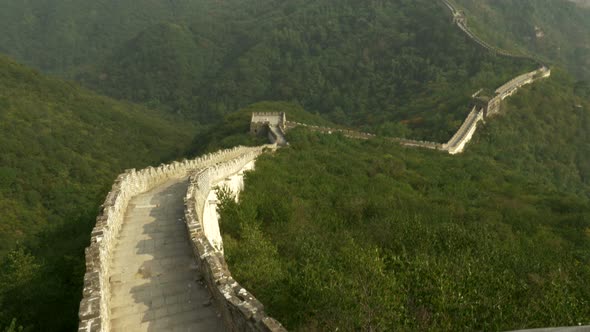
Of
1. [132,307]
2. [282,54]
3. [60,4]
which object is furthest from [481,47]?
[60,4]

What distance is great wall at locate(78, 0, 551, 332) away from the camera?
8.17m

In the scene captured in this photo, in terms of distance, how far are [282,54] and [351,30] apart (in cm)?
1706

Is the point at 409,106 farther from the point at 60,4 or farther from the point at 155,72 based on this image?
the point at 60,4

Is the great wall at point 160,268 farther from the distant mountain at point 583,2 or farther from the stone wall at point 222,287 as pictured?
the distant mountain at point 583,2

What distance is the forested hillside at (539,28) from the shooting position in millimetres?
96000

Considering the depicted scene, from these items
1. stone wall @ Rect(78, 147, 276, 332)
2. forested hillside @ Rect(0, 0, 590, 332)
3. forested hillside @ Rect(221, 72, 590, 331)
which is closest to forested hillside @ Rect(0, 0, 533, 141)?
forested hillside @ Rect(0, 0, 590, 332)

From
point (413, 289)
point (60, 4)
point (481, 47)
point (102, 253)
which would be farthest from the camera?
point (60, 4)

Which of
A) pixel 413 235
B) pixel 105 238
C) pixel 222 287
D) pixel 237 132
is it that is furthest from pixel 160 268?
pixel 237 132

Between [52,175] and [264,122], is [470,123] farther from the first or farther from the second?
[52,175]

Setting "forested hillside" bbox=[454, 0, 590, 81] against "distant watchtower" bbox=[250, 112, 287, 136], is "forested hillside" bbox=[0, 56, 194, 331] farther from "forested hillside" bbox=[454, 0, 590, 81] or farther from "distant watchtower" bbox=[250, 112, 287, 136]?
"forested hillside" bbox=[454, 0, 590, 81]

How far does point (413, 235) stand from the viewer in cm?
1319

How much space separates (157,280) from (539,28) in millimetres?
116621

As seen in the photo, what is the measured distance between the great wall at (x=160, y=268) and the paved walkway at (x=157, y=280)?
19mm

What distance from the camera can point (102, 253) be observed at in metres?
9.93
